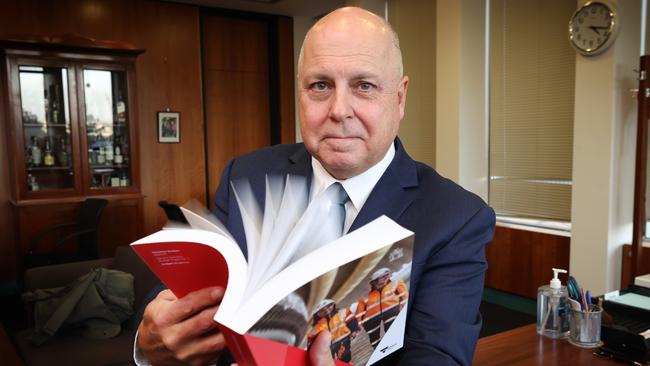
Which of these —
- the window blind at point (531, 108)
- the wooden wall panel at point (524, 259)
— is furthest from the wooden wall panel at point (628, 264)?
the window blind at point (531, 108)

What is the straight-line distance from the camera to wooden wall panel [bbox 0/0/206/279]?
5.30 m

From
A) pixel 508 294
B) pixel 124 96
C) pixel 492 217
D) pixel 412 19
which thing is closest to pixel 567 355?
pixel 492 217

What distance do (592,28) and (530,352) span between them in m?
2.75

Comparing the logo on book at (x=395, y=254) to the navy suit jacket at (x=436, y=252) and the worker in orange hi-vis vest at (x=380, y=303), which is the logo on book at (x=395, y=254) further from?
the navy suit jacket at (x=436, y=252)

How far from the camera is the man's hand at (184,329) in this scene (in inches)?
29.0

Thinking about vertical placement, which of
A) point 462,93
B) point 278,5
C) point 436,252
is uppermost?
point 278,5

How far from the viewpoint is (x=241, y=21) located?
252 inches

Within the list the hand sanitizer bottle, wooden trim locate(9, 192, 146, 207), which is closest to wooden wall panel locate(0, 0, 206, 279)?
wooden trim locate(9, 192, 146, 207)

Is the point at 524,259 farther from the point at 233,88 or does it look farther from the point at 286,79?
the point at 233,88

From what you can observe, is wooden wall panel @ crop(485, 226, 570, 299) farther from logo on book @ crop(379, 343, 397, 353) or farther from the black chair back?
the black chair back

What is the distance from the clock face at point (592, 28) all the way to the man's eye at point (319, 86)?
2993mm

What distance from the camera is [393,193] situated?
1.07 meters

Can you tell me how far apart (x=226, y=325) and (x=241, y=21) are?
634cm

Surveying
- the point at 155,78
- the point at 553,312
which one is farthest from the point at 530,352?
the point at 155,78
